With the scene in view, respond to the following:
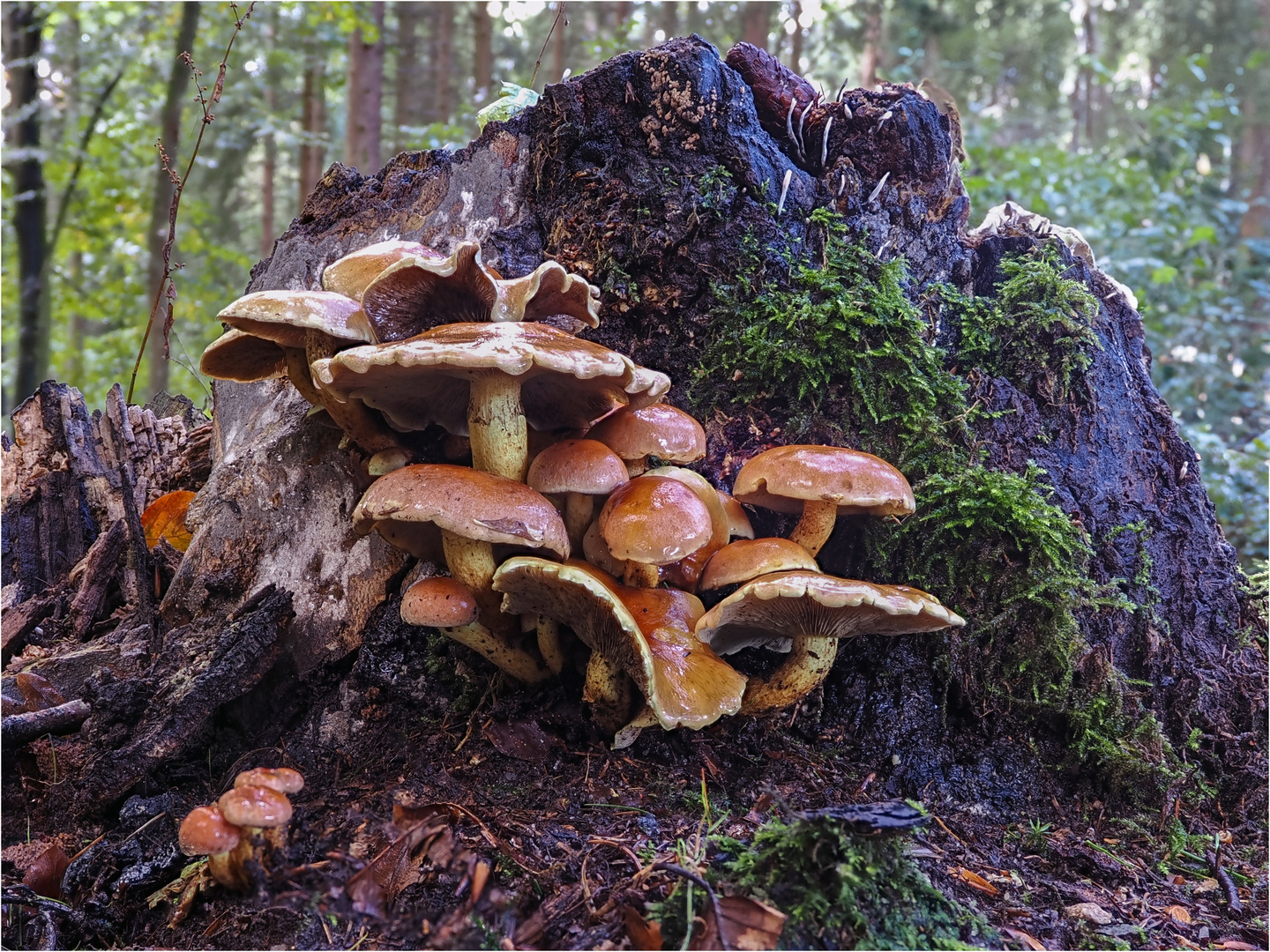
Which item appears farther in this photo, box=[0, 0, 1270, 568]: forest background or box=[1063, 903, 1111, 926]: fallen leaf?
box=[0, 0, 1270, 568]: forest background

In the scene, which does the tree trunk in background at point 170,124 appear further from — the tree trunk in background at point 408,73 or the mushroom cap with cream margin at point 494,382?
the mushroom cap with cream margin at point 494,382

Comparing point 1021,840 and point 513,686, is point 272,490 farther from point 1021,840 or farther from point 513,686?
point 1021,840

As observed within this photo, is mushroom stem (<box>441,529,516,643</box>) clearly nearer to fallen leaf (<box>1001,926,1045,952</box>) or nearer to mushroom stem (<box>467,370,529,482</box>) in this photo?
mushroom stem (<box>467,370,529,482</box>)

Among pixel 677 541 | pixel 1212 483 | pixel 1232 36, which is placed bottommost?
pixel 1212 483

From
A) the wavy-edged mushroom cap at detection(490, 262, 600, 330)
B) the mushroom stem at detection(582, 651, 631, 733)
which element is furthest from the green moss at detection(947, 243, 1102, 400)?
the mushroom stem at detection(582, 651, 631, 733)

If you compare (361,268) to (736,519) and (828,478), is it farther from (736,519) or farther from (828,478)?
(828,478)

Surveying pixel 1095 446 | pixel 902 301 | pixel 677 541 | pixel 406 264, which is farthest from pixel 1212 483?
pixel 406 264

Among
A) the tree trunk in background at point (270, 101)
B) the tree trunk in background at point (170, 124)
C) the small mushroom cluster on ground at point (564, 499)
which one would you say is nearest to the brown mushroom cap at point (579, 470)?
the small mushroom cluster on ground at point (564, 499)
